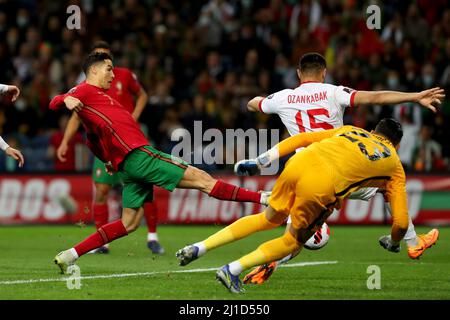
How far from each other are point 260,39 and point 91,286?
1244 centimetres

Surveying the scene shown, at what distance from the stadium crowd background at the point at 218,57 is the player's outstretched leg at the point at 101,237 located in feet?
27.0

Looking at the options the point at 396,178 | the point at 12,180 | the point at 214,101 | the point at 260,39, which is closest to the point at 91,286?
the point at 396,178

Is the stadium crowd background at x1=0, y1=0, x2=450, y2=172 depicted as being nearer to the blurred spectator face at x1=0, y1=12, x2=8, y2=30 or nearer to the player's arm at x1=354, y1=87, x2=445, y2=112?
the blurred spectator face at x1=0, y1=12, x2=8, y2=30

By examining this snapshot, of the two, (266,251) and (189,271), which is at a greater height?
(266,251)

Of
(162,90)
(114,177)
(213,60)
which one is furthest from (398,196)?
(213,60)

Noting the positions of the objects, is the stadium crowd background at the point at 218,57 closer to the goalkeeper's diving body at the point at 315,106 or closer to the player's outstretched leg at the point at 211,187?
the goalkeeper's diving body at the point at 315,106

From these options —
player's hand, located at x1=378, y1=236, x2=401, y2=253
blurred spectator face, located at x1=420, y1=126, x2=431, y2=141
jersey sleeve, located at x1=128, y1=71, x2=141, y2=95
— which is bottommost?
blurred spectator face, located at x1=420, y1=126, x2=431, y2=141

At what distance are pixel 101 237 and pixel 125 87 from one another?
3574mm

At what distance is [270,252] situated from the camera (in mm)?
8219

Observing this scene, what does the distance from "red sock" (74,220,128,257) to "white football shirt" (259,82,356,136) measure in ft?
5.96

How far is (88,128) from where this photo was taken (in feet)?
32.3

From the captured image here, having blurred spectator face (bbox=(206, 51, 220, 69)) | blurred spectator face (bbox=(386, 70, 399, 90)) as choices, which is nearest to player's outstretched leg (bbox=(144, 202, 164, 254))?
blurred spectator face (bbox=(206, 51, 220, 69))

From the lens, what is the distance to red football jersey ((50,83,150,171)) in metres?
9.63
